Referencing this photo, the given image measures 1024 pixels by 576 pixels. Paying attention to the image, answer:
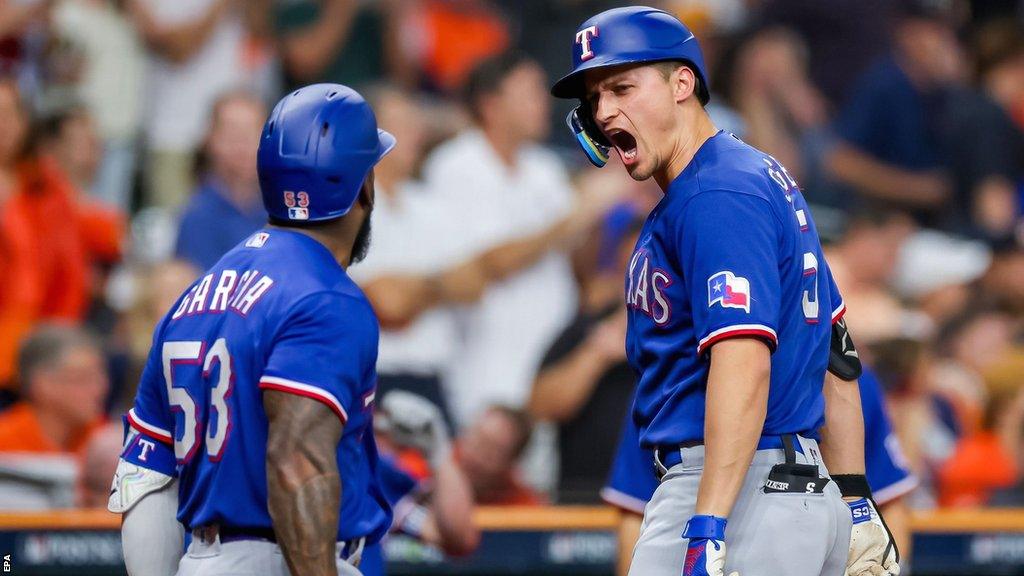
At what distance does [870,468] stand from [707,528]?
1.74 metres

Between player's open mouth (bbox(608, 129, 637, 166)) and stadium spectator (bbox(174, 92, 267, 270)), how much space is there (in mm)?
3713

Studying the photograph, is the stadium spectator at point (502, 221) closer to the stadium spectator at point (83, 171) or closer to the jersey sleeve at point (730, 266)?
the stadium spectator at point (83, 171)

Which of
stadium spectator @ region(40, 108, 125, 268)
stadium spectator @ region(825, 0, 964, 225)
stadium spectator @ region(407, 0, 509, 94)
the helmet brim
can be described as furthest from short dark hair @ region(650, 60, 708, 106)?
stadium spectator @ region(825, 0, 964, 225)

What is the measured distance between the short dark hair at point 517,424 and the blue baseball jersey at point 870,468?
5.73 ft

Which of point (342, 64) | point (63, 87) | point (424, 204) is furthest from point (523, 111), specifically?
point (63, 87)

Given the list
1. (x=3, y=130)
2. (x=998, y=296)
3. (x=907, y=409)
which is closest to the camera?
(x=907, y=409)

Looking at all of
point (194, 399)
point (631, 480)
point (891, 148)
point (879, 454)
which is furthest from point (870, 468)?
point (891, 148)

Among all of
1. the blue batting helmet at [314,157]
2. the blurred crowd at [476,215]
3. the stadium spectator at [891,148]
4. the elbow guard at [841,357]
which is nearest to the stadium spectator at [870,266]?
the blurred crowd at [476,215]

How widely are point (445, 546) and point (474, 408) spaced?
2386mm

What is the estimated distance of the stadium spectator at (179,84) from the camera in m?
7.98

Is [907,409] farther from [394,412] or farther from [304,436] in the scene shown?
[304,436]

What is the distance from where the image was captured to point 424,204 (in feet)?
24.0

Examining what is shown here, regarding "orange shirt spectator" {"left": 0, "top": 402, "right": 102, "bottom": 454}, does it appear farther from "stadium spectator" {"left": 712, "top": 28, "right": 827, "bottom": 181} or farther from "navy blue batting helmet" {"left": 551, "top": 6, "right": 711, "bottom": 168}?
"stadium spectator" {"left": 712, "top": 28, "right": 827, "bottom": 181}

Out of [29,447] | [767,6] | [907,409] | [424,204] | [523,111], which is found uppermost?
[767,6]
